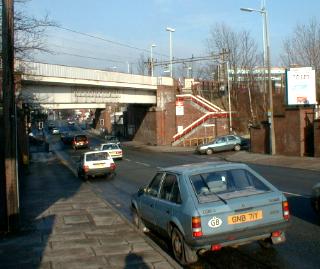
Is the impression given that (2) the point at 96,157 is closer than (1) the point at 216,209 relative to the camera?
No

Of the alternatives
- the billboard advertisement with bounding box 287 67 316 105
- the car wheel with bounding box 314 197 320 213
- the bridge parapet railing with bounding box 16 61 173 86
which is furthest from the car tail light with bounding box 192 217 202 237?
the billboard advertisement with bounding box 287 67 316 105

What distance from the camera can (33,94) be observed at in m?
42.3

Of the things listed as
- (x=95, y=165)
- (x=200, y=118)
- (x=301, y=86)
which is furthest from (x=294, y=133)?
(x=200, y=118)

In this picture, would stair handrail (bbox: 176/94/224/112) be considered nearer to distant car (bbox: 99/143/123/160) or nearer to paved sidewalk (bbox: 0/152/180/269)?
distant car (bbox: 99/143/123/160)

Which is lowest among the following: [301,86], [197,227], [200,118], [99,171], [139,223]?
[99,171]

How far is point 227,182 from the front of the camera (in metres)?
8.32

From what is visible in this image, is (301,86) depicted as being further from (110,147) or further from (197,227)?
(197,227)

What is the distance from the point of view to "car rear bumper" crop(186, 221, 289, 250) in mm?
7457

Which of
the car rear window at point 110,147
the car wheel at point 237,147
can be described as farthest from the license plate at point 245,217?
the car wheel at point 237,147

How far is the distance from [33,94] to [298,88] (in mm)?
20774

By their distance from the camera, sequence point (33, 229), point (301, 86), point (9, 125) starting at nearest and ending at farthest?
point (9, 125) < point (33, 229) < point (301, 86)

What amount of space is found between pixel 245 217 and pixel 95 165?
65.8 ft

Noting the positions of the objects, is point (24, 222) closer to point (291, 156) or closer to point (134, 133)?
point (291, 156)

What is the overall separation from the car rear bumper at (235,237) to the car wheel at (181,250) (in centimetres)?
24
